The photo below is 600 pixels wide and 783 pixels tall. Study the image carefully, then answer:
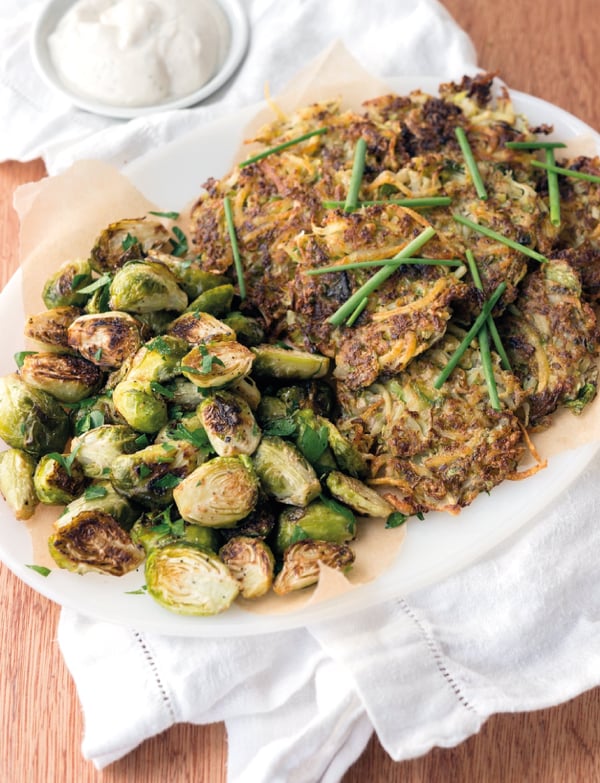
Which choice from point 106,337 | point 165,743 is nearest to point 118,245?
point 106,337

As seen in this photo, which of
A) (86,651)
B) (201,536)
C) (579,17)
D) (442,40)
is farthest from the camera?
(579,17)

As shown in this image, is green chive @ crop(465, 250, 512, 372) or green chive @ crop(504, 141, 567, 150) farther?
green chive @ crop(504, 141, 567, 150)

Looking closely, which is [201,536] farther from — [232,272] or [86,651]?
[232,272]

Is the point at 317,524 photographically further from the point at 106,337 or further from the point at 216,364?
the point at 106,337

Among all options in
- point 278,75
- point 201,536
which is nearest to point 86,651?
point 201,536

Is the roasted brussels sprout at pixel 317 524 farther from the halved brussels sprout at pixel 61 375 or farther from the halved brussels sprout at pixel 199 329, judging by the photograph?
the halved brussels sprout at pixel 61 375

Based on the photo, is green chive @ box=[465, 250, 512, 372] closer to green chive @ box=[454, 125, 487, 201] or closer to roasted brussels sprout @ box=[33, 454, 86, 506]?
green chive @ box=[454, 125, 487, 201]

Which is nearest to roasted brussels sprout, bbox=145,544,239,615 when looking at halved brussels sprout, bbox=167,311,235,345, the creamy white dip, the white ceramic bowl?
halved brussels sprout, bbox=167,311,235,345
